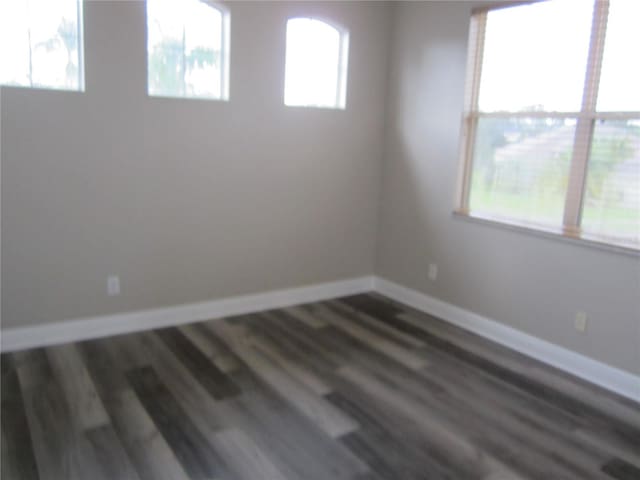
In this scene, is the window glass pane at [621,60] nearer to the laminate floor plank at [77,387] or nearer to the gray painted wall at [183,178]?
the gray painted wall at [183,178]

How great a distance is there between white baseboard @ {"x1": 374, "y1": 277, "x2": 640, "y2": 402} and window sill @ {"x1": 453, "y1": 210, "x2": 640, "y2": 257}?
2.27 feet

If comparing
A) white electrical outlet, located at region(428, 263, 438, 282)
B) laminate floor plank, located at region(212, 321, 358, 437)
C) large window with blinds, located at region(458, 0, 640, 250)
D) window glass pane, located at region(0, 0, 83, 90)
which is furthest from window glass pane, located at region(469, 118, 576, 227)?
window glass pane, located at region(0, 0, 83, 90)

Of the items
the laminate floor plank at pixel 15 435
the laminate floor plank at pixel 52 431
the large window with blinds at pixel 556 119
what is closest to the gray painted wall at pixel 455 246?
the large window with blinds at pixel 556 119

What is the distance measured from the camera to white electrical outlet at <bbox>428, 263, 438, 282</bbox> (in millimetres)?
4301

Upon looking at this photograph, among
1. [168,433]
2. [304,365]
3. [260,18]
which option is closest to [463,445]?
[304,365]

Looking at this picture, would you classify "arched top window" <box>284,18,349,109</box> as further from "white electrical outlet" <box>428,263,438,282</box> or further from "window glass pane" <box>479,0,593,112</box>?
"white electrical outlet" <box>428,263,438,282</box>

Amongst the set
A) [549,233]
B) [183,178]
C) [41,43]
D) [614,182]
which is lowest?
[549,233]

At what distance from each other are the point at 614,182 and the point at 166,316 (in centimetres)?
302

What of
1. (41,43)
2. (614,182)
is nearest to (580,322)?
(614,182)

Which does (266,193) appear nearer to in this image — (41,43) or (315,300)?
(315,300)

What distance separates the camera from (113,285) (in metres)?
3.62

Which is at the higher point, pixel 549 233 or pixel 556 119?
pixel 556 119

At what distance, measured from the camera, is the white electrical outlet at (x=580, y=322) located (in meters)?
3.31

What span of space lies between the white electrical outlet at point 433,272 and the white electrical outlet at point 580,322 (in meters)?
1.17
